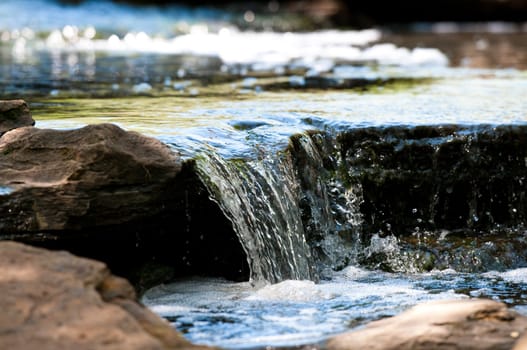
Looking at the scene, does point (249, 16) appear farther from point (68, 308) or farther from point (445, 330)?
point (68, 308)

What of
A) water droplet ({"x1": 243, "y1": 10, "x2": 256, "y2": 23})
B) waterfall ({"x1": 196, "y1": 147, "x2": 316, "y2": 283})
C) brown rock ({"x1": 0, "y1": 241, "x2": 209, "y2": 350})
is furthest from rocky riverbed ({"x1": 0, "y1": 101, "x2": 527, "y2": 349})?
water droplet ({"x1": 243, "y1": 10, "x2": 256, "y2": 23})

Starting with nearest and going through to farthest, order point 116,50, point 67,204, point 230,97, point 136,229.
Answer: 1. point 67,204
2. point 136,229
3. point 230,97
4. point 116,50

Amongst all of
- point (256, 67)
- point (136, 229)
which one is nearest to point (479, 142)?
point (136, 229)

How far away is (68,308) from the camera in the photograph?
3.17 metres

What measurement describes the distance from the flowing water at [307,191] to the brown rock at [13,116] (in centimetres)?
30

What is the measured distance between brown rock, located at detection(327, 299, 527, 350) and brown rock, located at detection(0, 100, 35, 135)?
92.9 inches

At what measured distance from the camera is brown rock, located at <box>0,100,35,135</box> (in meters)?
4.98

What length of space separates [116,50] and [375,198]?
10.2 metres

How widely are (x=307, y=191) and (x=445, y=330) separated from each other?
2.28 meters

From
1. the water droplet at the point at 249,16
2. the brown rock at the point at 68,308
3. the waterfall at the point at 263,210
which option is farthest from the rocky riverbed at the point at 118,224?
the water droplet at the point at 249,16

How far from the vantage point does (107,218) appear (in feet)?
14.6

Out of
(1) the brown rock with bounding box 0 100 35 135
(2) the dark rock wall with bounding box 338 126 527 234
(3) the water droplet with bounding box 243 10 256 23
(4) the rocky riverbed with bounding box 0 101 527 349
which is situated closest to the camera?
(4) the rocky riverbed with bounding box 0 101 527 349

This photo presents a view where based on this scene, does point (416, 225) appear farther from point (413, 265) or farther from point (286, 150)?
point (286, 150)

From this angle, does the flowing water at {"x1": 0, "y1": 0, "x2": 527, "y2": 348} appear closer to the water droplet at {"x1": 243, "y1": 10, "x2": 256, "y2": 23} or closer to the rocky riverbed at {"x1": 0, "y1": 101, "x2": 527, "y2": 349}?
the rocky riverbed at {"x1": 0, "y1": 101, "x2": 527, "y2": 349}
